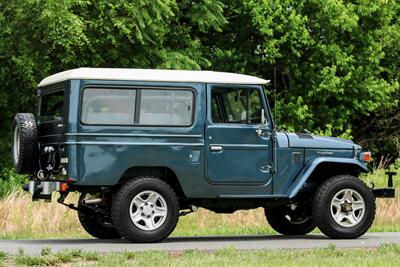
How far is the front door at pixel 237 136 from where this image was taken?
607 inches

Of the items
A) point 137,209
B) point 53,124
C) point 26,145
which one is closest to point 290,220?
point 137,209

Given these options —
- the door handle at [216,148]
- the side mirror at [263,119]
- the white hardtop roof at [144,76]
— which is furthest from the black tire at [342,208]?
the white hardtop roof at [144,76]

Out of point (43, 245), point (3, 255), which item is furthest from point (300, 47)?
point (3, 255)

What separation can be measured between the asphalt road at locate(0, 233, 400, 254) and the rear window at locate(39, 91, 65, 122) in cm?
177

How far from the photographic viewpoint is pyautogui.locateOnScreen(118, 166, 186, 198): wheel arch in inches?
594

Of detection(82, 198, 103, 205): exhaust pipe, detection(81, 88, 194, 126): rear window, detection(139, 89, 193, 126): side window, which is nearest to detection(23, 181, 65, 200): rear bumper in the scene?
detection(82, 198, 103, 205): exhaust pipe

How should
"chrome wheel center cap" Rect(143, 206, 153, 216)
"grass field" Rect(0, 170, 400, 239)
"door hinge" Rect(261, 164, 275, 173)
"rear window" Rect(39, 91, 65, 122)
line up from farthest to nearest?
"grass field" Rect(0, 170, 400, 239) < "door hinge" Rect(261, 164, 275, 173) < "rear window" Rect(39, 91, 65, 122) < "chrome wheel center cap" Rect(143, 206, 153, 216)

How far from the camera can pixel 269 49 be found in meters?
35.6

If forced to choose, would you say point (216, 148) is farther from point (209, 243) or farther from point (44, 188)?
point (44, 188)

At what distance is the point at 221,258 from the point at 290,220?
5.42 m

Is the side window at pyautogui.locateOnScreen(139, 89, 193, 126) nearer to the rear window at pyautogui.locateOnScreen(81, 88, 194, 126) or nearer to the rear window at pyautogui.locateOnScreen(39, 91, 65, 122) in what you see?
the rear window at pyautogui.locateOnScreen(81, 88, 194, 126)

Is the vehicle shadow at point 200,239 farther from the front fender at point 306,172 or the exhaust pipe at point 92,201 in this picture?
the front fender at point 306,172

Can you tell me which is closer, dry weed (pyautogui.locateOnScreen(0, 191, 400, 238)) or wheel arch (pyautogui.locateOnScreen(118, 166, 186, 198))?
wheel arch (pyautogui.locateOnScreen(118, 166, 186, 198))

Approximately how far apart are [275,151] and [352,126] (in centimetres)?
2498
